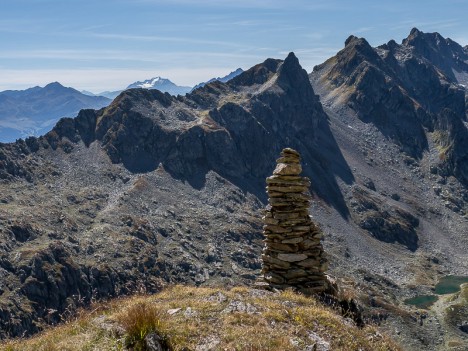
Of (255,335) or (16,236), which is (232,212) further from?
(255,335)

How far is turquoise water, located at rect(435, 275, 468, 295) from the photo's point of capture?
560 ft

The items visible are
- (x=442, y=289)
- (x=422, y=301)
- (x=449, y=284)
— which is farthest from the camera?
(x=449, y=284)

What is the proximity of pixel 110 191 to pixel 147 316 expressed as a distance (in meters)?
181

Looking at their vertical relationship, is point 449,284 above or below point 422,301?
above

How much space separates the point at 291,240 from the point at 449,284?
580 feet

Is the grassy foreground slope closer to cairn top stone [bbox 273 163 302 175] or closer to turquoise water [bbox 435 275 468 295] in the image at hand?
cairn top stone [bbox 273 163 302 175]

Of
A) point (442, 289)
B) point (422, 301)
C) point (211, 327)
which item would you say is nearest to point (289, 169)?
point (211, 327)

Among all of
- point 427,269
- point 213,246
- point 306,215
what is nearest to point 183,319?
point 306,215

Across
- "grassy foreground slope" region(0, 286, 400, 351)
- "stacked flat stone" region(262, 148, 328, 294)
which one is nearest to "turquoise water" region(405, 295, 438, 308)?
"stacked flat stone" region(262, 148, 328, 294)

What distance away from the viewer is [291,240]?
77.3 feet

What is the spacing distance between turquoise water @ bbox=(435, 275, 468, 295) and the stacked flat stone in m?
164

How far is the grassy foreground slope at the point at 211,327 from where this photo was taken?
46.2 feet

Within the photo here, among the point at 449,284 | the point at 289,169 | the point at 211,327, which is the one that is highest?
the point at 289,169

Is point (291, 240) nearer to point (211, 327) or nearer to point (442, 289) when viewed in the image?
point (211, 327)
